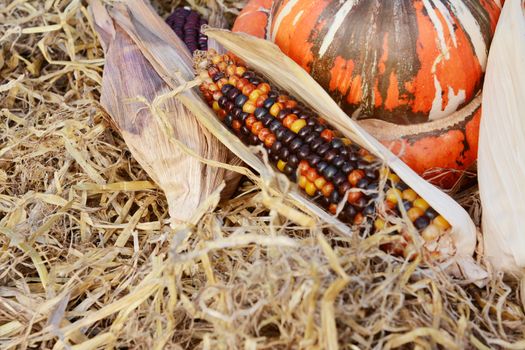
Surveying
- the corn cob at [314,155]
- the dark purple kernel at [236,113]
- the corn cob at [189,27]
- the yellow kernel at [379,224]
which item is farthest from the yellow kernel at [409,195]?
the corn cob at [189,27]

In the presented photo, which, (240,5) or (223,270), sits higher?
(240,5)

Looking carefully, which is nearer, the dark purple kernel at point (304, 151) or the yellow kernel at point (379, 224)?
the yellow kernel at point (379, 224)

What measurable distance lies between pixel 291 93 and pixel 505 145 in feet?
2.21

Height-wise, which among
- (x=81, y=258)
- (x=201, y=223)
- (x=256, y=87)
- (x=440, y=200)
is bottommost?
(x=81, y=258)

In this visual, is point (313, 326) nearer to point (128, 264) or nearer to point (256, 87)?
point (128, 264)

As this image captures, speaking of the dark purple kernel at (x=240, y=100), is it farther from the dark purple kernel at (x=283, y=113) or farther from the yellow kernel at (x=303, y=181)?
the yellow kernel at (x=303, y=181)

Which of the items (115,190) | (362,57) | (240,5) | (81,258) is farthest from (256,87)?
(240,5)

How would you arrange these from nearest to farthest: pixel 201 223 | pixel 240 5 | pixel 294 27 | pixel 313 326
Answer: pixel 313 326
pixel 201 223
pixel 294 27
pixel 240 5

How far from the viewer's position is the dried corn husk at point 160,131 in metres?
1.89

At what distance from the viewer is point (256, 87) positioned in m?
1.90

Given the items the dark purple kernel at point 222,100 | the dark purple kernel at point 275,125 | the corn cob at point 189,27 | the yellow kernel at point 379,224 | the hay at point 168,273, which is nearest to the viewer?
the hay at point 168,273

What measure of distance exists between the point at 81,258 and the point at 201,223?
14.7 inches

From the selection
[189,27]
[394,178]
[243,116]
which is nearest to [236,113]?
[243,116]

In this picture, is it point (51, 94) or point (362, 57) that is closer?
point (362, 57)
